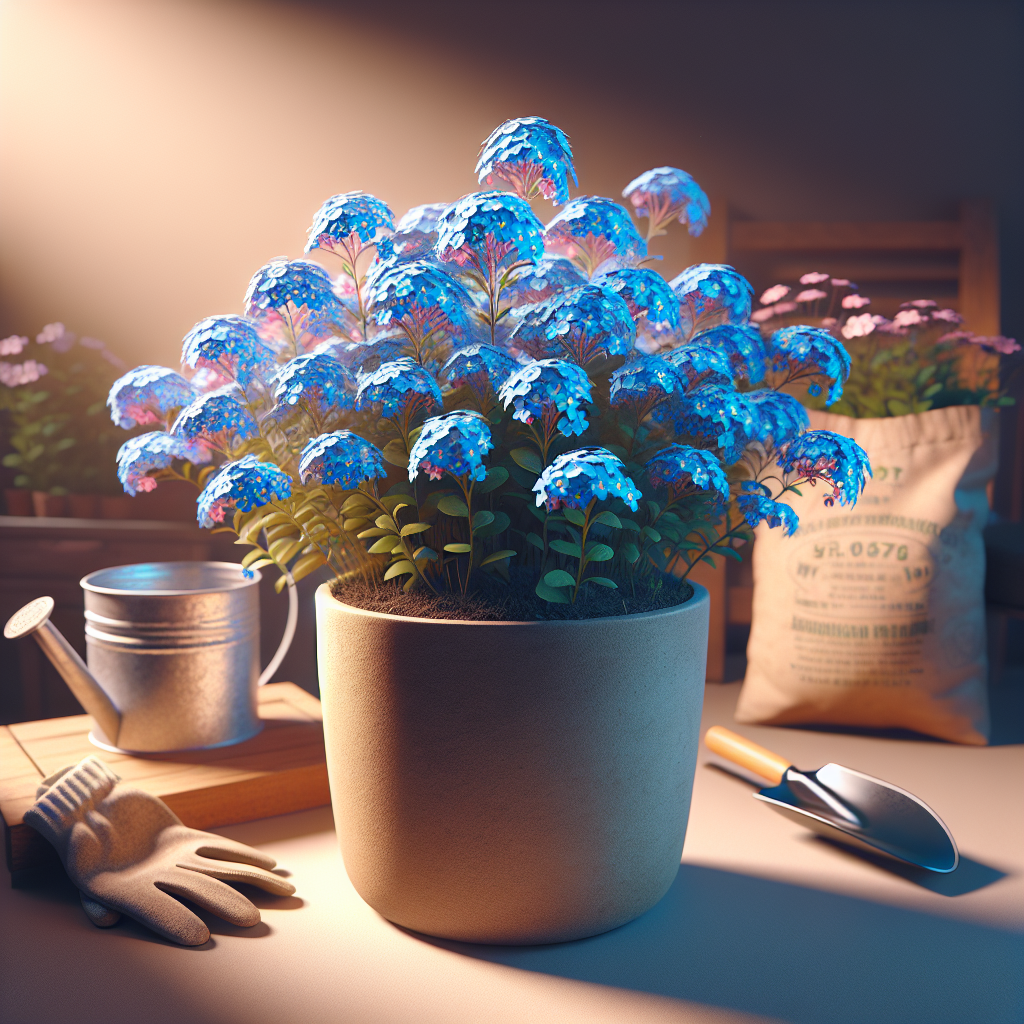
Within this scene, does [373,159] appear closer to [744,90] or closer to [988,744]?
[744,90]

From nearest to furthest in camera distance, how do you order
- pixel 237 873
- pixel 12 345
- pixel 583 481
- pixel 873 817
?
pixel 583 481 → pixel 237 873 → pixel 873 817 → pixel 12 345

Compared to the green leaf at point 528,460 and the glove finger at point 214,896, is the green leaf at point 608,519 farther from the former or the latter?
the glove finger at point 214,896

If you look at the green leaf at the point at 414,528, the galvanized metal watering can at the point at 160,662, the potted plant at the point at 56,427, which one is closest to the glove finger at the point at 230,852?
the galvanized metal watering can at the point at 160,662

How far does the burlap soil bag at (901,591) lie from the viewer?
1.37m

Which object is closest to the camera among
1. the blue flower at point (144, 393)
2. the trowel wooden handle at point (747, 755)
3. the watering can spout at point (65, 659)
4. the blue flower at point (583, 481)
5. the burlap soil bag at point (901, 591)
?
the blue flower at point (583, 481)

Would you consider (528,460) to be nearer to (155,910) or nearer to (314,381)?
(314,381)

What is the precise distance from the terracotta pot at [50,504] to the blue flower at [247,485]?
988mm

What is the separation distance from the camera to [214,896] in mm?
834

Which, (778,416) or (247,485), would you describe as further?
(778,416)

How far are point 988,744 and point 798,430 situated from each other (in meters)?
0.84

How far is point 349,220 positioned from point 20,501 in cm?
117

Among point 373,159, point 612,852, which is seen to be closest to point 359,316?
point 612,852

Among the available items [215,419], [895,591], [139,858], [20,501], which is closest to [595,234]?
[215,419]

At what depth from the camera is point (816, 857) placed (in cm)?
101
